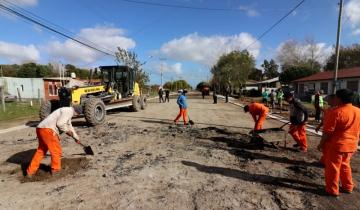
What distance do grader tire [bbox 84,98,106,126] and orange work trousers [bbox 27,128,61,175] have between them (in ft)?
20.0

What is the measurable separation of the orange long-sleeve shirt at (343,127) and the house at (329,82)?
21315 mm

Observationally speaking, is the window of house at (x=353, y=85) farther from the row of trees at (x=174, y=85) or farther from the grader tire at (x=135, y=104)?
the row of trees at (x=174, y=85)

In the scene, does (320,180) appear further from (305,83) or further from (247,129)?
(305,83)

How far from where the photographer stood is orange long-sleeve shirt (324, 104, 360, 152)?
457cm

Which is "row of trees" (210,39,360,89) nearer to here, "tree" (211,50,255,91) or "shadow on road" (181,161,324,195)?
"tree" (211,50,255,91)

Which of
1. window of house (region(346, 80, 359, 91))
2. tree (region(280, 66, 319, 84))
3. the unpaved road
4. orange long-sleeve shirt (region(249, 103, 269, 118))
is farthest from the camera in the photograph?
tree (region(280, 66, 319, 84))

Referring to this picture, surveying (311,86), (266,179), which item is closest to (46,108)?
(266,179)

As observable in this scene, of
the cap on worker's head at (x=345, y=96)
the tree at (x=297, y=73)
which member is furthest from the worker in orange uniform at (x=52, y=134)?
the tree at (x=297, y=73)

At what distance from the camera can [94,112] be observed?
1219cm

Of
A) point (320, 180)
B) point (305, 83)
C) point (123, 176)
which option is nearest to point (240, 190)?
point (320, 180)

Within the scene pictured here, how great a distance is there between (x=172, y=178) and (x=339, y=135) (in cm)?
300

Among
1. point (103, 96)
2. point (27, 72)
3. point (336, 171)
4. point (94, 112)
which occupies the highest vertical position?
point (27, 72)

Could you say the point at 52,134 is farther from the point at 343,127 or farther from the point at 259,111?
the point at 259,111

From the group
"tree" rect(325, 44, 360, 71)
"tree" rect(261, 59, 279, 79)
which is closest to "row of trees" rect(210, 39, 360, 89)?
"tree" rect(325, 44, 360, 71)
